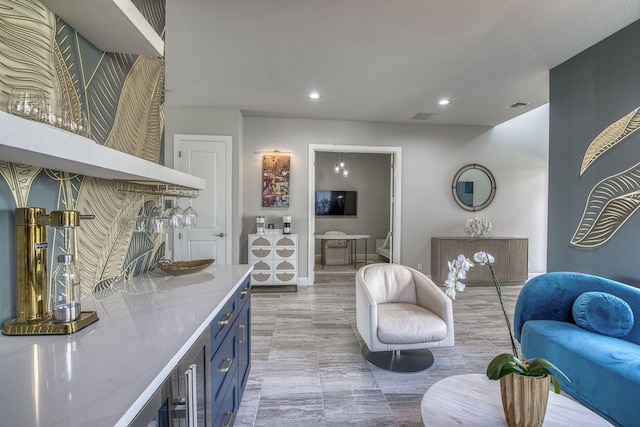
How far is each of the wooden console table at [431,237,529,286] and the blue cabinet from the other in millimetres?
3806

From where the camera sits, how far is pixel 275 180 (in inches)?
191

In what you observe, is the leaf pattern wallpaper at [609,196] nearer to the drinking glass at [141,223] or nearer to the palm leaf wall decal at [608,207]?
the palm leaf wall decal at [608,207]

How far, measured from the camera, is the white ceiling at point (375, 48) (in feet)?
7.18

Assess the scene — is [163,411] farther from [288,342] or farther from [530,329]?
[530,329]

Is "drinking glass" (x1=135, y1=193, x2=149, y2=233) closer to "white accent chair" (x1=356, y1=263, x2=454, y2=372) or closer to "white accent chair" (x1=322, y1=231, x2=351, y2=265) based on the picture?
"white accent chair" (x1=356, y1=263, x2=454, y2=372)

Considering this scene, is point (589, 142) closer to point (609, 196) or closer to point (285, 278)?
point (609, 196)

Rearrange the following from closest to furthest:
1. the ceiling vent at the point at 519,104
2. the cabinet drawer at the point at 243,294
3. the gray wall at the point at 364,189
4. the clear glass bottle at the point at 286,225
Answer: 1. the cabinet drawer at the point at 243,294
2. the ceiling vent at the point at 519,104
3. the clear glass bottle at the point at 286,225
4. the gray wall at the point at 364,189

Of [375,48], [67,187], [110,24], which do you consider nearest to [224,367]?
[67,187]

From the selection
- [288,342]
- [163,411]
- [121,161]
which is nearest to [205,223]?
[288,342]

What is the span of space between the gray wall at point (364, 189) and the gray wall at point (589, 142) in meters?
4.74

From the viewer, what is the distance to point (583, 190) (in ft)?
9.05

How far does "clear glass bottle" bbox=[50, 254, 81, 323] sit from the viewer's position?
105 centimetres

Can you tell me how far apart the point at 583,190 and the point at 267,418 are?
3349mm

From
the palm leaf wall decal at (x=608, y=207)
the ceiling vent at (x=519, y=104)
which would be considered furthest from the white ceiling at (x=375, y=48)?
the palm leaf wall decal at (x=608, y=207)
